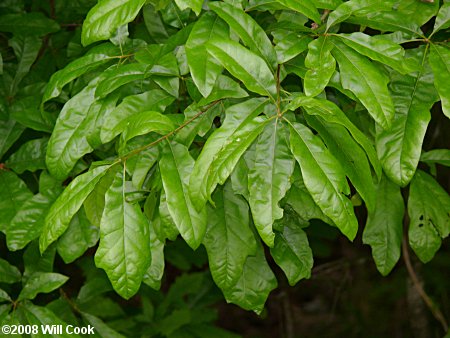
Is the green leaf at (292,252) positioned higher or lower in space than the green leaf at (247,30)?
lower

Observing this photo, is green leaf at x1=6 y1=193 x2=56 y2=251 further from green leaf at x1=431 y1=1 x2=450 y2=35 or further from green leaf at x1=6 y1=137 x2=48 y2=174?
green leaf at x1=431 y1=1 x2=450 y2=35

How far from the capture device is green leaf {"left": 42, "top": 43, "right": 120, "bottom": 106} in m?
1.61

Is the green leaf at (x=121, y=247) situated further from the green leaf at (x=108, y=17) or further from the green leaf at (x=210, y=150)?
the green leaf at (x=108, y=17)

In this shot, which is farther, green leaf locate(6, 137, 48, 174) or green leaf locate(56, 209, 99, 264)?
green leaf locate(6, 137, 48, 174)

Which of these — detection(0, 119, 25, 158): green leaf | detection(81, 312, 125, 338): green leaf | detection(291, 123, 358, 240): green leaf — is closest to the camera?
detection(291, 123, 358, 240): green leaf

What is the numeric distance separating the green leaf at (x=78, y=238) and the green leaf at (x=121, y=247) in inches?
17.1

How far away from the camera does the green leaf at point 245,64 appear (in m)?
1.33

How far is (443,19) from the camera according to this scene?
1563 millimetres

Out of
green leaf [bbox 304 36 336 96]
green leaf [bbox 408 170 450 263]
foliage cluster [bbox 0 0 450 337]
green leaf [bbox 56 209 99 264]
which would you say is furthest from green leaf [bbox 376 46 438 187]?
green leaf [bbox 56 209 99 264]

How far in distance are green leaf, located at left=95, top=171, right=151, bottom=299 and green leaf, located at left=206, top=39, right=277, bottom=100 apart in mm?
370

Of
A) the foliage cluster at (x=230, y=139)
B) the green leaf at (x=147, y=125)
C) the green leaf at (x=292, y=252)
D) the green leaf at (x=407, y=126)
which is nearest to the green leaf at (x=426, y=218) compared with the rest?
the foliage cluster at (x=230, y=139)

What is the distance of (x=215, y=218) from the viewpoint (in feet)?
5.49

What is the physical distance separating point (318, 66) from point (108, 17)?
0.46 meters

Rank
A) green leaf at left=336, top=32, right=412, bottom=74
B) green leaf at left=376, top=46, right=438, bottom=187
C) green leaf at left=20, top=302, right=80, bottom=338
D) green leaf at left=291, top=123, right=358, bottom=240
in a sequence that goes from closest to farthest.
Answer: green leaf at left=291, top=123, right=358, bottom=240 < green leaf at left=336, top=32, right=412, bottom=74 < green leaf at left=376, top=46, right=438, bottom=187 < green leaf at left=20, top=302, right=80, bottom=338
